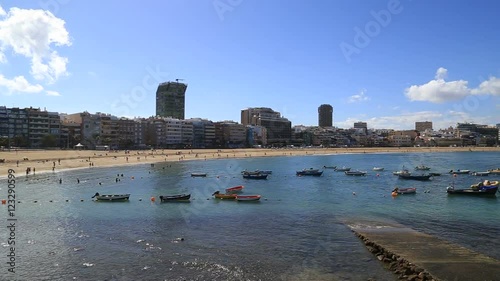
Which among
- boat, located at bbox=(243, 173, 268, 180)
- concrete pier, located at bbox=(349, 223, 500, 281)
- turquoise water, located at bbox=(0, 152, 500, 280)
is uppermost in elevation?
boat, located at bbox=(243, 173, 268, 180)

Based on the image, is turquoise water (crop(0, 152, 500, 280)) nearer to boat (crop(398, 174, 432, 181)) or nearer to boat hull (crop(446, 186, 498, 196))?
boat hull (crop(446, 186, 498, 196))

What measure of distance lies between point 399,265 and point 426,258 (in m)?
1.65

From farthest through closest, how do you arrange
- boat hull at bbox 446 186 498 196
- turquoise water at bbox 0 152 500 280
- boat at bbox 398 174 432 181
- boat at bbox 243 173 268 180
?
boat at bbox 243 173 268 180 → boat at bbox 398 174 432 181 → boat hull at bbox 446 186 498 196 → turquoise water at bbox 0 152 500 280

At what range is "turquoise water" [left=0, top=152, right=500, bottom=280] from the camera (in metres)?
20.8

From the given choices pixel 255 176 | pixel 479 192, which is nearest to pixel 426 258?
pixel 479 192

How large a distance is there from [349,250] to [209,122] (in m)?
175

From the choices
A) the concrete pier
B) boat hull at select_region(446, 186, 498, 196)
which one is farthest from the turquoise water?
boat hull at select_region(446, 186, 498, 196)

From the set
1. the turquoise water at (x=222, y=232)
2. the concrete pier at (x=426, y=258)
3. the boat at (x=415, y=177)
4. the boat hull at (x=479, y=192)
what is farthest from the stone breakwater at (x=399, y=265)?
the boat at (x=415, y=177)

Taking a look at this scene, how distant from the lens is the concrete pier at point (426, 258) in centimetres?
1830

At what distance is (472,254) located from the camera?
21.5 m

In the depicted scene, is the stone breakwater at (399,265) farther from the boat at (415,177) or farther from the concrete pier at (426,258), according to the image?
the boat at (415,177)

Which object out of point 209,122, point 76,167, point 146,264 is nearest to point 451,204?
point 146,264

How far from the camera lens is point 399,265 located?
20047 mm

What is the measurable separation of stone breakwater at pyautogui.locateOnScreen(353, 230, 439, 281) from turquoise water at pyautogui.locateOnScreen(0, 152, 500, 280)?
19.9 inches
